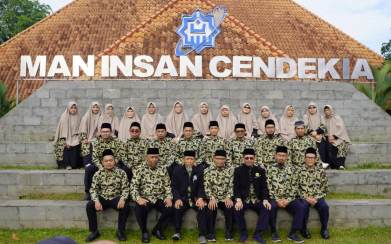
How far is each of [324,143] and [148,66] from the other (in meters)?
5.26

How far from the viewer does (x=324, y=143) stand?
9273 millimetres

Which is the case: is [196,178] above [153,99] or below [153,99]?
below

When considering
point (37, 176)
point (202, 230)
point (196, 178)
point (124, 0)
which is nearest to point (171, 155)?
point (196, 178)

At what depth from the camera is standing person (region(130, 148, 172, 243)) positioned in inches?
271

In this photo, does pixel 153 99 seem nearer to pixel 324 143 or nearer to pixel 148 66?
pixel 148 66

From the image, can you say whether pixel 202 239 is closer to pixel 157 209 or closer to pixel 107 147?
pixel 157 209

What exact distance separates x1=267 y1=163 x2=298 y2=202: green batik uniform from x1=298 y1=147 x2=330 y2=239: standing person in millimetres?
157

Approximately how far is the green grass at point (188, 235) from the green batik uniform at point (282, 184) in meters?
0.62

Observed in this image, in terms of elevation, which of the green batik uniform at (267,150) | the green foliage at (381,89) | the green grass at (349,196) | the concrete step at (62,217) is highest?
the green foliage at (381,89)

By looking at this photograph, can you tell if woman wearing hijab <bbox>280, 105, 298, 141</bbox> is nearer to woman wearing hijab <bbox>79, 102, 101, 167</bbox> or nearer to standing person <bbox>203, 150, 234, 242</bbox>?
standing person <bbox>203, 150, 234, 242</bbox>

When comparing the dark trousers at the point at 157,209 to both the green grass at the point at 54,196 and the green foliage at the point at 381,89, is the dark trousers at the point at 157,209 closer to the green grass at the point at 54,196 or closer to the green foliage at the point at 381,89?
the green grass at the point at 54,196

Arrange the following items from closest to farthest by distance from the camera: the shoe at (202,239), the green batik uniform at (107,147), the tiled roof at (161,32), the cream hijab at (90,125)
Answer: the shoe at (202,239), the green batik uniform at (107,147), the cream hijab at (90,125), the tiled roof at (161,32)

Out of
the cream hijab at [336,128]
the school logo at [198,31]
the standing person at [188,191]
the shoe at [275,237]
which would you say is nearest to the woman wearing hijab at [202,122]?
the standing person at [188,191]

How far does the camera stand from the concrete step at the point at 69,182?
8.22 m
